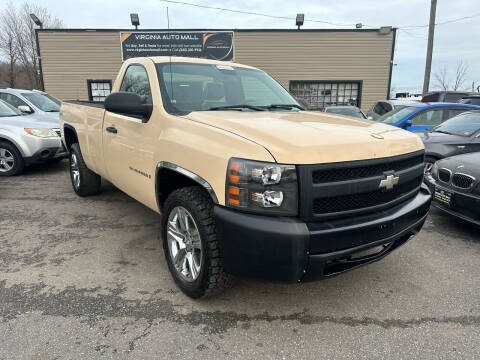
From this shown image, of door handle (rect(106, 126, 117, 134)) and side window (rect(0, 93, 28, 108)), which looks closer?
door handle (rect(106, 126, 117, 134))

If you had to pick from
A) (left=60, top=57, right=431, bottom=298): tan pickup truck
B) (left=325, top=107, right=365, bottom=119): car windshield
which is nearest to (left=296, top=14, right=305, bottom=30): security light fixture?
(left=325, top=107, right=365, bottom=119): car windshield

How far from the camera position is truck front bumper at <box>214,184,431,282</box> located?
2018 mm

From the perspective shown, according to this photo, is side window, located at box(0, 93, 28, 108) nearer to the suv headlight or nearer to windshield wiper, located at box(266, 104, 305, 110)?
windshield wiper, located at box(266, 104, 305, 110)

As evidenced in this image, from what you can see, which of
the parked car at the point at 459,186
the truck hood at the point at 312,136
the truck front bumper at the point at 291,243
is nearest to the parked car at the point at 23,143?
the truck hood at the point at 312,136

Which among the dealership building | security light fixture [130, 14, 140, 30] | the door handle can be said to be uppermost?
security light fixture [130, 14, 140, 30]

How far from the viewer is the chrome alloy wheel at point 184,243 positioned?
2.63 m

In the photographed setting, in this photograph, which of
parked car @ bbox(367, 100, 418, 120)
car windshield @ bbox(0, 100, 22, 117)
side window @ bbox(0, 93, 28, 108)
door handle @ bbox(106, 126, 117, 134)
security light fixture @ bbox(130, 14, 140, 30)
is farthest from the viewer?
security light fixture @ bbox(130, 14, 140, 30)

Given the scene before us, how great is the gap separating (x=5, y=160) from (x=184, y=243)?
6.13m

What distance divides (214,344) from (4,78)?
131ft

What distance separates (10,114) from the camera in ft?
24.4

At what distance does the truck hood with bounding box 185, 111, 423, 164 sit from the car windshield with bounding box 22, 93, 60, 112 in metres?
8.30

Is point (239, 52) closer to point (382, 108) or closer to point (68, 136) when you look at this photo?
point (382, 108)

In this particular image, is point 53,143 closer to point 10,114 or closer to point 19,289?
point 10,114

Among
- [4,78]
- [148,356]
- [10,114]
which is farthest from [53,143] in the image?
[4,78]
